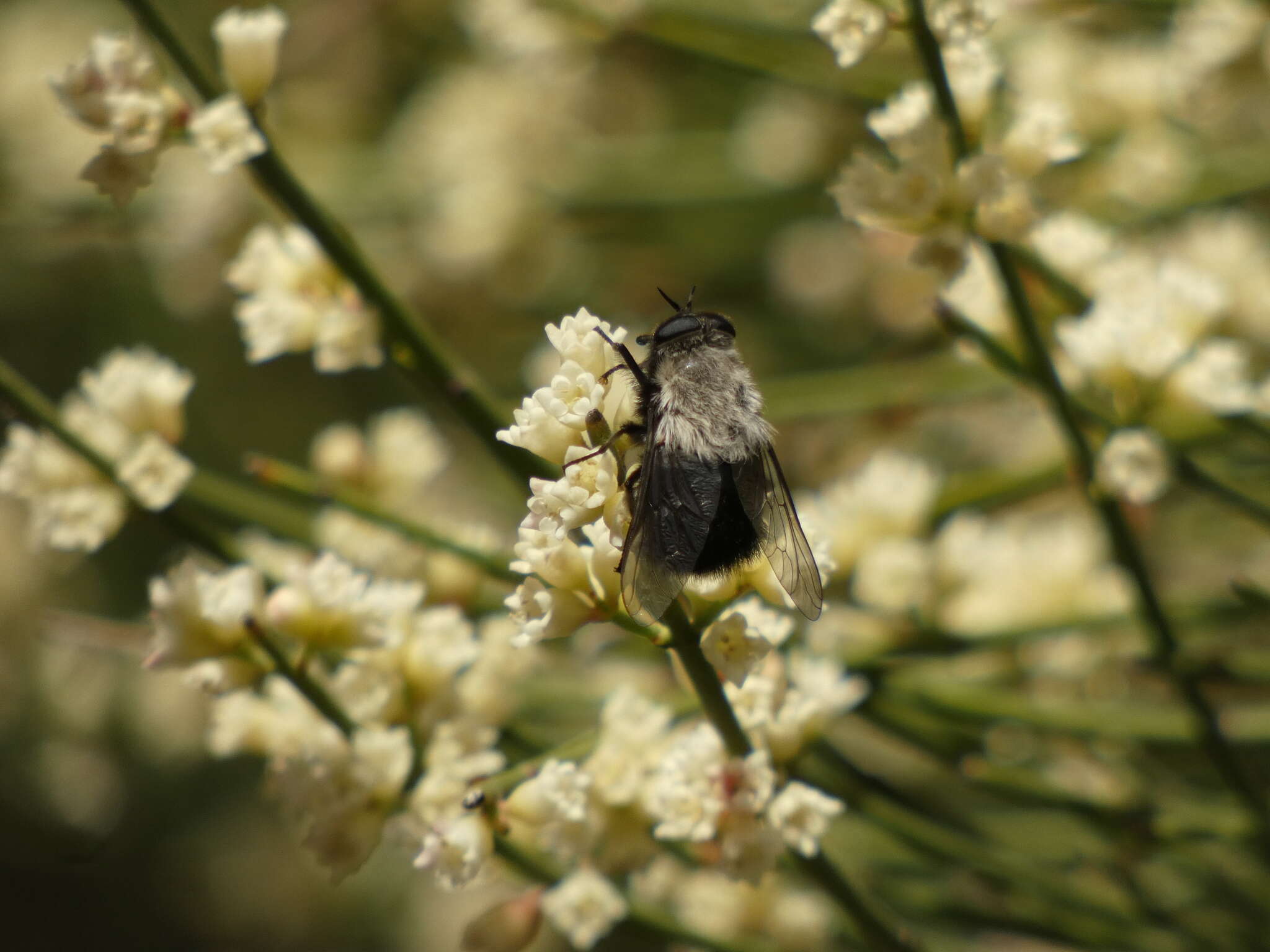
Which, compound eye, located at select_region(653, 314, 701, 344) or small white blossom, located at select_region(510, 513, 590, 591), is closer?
small white blossom, located at select_region(510, 513, 590, 591)

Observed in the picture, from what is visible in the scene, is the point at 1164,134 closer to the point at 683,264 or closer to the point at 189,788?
the point at 683,264

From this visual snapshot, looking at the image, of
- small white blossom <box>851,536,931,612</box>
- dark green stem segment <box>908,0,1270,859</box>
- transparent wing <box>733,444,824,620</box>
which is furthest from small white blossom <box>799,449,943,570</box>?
transparent wing <box>733,444,824,620</box>

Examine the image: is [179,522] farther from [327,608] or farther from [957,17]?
[957,17]

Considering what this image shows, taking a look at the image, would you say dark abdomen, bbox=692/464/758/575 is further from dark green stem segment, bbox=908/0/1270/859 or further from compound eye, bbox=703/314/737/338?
dark green stem segment, bbox=908/0/1270/859

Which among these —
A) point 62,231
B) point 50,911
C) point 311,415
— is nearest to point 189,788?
point 50,911

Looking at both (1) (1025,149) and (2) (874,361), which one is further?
(2) (874,361)

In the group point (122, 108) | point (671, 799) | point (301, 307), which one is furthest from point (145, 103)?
point (671, 799)
